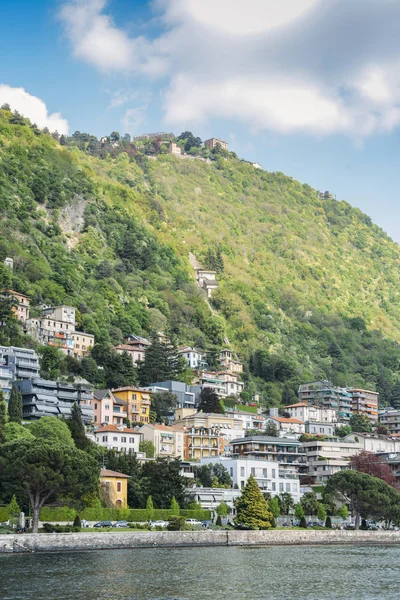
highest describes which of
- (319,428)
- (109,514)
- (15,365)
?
(15,365)

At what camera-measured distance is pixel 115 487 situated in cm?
9350

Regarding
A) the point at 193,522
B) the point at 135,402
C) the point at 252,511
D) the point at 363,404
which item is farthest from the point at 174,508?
the point at 363,404

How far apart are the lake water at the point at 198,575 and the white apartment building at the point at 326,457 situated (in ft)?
170

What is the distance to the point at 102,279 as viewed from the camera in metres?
172

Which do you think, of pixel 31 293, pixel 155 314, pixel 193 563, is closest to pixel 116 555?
pixel 193 563

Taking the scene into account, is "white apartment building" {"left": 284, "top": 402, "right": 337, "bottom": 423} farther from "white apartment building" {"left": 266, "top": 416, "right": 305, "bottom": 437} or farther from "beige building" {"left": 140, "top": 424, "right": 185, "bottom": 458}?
"beige building" {"left": 140, "top": 424, "right": 185, "bottom": 458}

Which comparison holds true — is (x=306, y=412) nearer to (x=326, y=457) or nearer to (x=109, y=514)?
(x=326, y=457)

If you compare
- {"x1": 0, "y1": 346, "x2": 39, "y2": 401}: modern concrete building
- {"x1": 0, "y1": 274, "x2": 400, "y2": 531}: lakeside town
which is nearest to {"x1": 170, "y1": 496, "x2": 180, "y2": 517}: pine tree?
{"x1": 0, "y1": 274, "x2": 400, "y2": 531}: lakeside town

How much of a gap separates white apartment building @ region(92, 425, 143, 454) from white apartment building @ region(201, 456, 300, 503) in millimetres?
9436

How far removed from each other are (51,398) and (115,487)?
27.1 metres

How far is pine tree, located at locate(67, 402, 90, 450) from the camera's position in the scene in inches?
3954

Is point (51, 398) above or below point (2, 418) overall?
above

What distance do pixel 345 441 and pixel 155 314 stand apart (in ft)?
162

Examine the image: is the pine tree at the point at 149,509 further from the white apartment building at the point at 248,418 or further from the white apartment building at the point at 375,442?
the white apartment building at the point at 375,442
